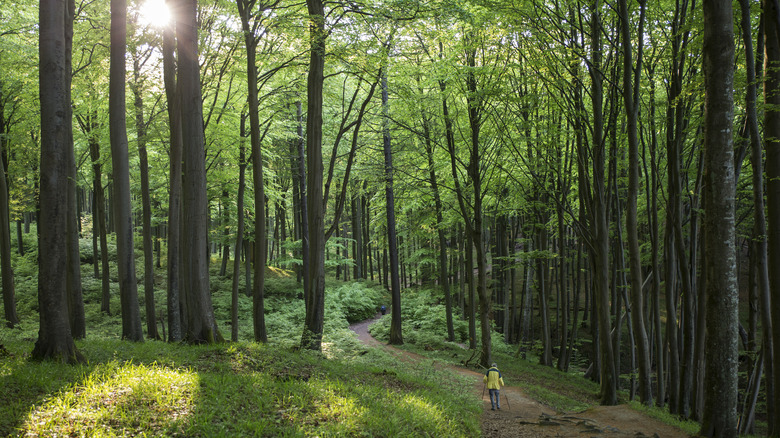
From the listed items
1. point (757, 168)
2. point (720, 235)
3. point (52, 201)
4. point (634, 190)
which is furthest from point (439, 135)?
point (52, 201)

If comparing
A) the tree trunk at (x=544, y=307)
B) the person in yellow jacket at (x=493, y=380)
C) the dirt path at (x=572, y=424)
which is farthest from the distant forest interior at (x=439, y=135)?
the person in yellow jacket at (x=493, y=380)

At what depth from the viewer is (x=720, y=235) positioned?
6.61 meters

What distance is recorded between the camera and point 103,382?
5.21 meters

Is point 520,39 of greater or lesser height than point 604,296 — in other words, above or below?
above

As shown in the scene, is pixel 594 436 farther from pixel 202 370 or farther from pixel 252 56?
pixel 252 56

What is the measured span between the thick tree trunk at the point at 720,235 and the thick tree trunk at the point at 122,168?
12.1 meters

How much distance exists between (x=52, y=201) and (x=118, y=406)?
338 centimetres

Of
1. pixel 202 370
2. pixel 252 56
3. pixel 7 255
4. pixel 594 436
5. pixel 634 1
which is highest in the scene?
pixel 634 1

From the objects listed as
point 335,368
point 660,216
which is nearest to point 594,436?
point 335,368

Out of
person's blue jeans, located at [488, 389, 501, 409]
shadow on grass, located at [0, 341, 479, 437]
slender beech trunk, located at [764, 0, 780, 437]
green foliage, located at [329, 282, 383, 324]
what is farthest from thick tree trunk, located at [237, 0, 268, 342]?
green foliage, located at [329, 282, 383, 324]

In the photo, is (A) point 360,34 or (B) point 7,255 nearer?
(A) point 360,34

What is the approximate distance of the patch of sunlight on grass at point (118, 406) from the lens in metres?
4.00

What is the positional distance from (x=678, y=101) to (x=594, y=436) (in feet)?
25.1

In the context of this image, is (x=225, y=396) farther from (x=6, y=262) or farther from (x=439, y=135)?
(x=439, y=135)
